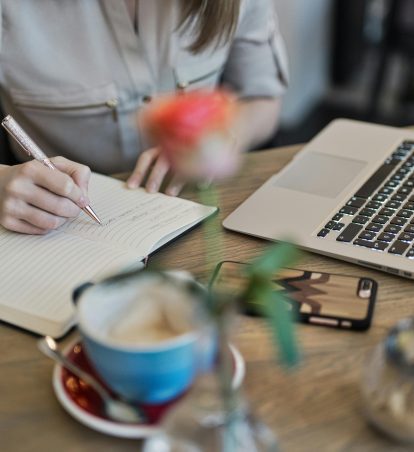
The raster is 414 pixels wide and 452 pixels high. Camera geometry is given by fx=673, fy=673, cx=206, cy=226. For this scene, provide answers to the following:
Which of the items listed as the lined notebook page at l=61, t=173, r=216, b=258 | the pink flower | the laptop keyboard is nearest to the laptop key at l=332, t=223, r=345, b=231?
the laptop keyboard

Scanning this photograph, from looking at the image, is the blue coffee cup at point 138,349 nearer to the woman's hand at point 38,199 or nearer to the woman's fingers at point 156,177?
the woman's hand at point 38,199

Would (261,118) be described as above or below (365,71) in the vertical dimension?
above

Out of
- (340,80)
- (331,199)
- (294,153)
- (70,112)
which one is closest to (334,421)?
(331,199)

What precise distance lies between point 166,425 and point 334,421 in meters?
0.13

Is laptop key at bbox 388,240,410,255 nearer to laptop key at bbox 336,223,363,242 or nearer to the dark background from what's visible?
laptop key at bbox 336,223,363,242

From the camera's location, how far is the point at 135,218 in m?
0.77

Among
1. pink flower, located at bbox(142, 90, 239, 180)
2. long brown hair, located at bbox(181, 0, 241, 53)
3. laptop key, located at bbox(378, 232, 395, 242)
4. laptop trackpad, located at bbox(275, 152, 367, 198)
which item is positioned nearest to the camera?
pink flower, located at bbox(142, 90, 239, 180)

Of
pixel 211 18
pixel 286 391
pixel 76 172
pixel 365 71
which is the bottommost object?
pixel 365 71

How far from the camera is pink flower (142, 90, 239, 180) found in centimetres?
37

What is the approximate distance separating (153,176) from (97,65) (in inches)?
→ 10.5

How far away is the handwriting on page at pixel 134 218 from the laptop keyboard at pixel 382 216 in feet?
0.54

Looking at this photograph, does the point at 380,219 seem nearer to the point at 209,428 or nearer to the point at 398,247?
the point at 398,247

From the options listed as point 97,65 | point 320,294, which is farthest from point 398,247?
point 97,65

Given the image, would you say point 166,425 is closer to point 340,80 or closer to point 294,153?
point 294,153
